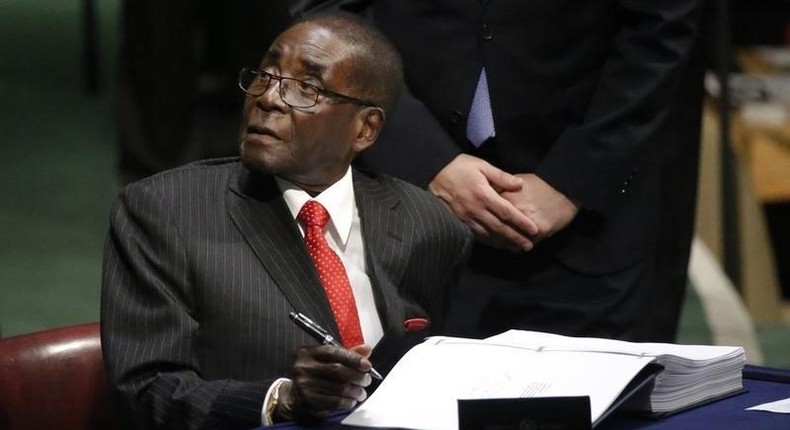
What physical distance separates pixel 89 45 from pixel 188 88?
1.44 m

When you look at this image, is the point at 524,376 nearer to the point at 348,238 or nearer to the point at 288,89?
the point at 348,238

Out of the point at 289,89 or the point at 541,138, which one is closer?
the point at 289,89

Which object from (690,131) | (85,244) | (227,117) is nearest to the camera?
(690,131)

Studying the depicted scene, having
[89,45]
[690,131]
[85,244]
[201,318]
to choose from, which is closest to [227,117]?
[89,45]

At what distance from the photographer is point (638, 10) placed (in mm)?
3041

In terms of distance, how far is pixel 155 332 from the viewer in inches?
93.7

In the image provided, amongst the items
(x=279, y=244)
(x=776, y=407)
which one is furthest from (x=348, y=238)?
(x=776, y=407)

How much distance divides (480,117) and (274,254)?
0.72m

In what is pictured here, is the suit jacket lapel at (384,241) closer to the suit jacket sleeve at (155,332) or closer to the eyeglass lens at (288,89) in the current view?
the eyeglass lens at (288,89)

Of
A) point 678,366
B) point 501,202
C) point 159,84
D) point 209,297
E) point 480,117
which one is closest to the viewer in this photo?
point 678,366

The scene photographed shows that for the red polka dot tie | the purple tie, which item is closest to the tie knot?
the red polka dot tie

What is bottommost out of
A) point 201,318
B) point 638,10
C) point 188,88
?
point 188,88

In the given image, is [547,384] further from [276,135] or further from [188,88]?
[188,88]

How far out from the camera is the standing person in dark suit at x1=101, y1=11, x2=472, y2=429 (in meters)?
2.37
